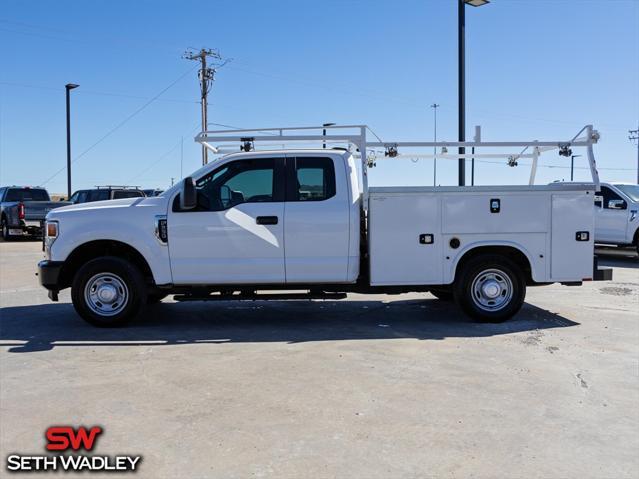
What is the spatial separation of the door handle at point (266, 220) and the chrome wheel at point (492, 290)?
2.55 meters

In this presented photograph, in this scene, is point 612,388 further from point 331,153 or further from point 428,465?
point 331,153

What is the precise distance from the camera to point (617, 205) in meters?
14.2

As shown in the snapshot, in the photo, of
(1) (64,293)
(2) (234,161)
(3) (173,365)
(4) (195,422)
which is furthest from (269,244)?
A: (1) (64,293)

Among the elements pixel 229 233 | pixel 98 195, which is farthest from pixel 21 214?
pixel 229 233

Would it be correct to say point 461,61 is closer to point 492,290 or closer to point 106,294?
point 492,290

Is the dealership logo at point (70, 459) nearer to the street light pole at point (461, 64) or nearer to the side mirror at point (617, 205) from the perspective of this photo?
the street light pole at point (461, 64)

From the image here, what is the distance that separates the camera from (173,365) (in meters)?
5.77

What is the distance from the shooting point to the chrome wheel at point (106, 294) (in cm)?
731

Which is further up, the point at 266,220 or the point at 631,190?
the point at 631,190

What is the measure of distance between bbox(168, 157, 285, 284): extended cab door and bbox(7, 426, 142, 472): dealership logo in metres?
3.29

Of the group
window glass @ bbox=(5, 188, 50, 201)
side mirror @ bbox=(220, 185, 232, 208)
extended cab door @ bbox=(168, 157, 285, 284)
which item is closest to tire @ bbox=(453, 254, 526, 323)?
extended cab door @ bbox=(168, 157, 285, 284)

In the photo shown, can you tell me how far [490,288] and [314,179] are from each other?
8.31 feet

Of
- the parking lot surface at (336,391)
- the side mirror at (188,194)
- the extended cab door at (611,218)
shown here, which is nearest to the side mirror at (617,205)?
the extended cab door at (611,218)

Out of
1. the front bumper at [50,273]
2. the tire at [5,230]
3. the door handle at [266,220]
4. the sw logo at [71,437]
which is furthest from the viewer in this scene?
the tire at [5,230]
